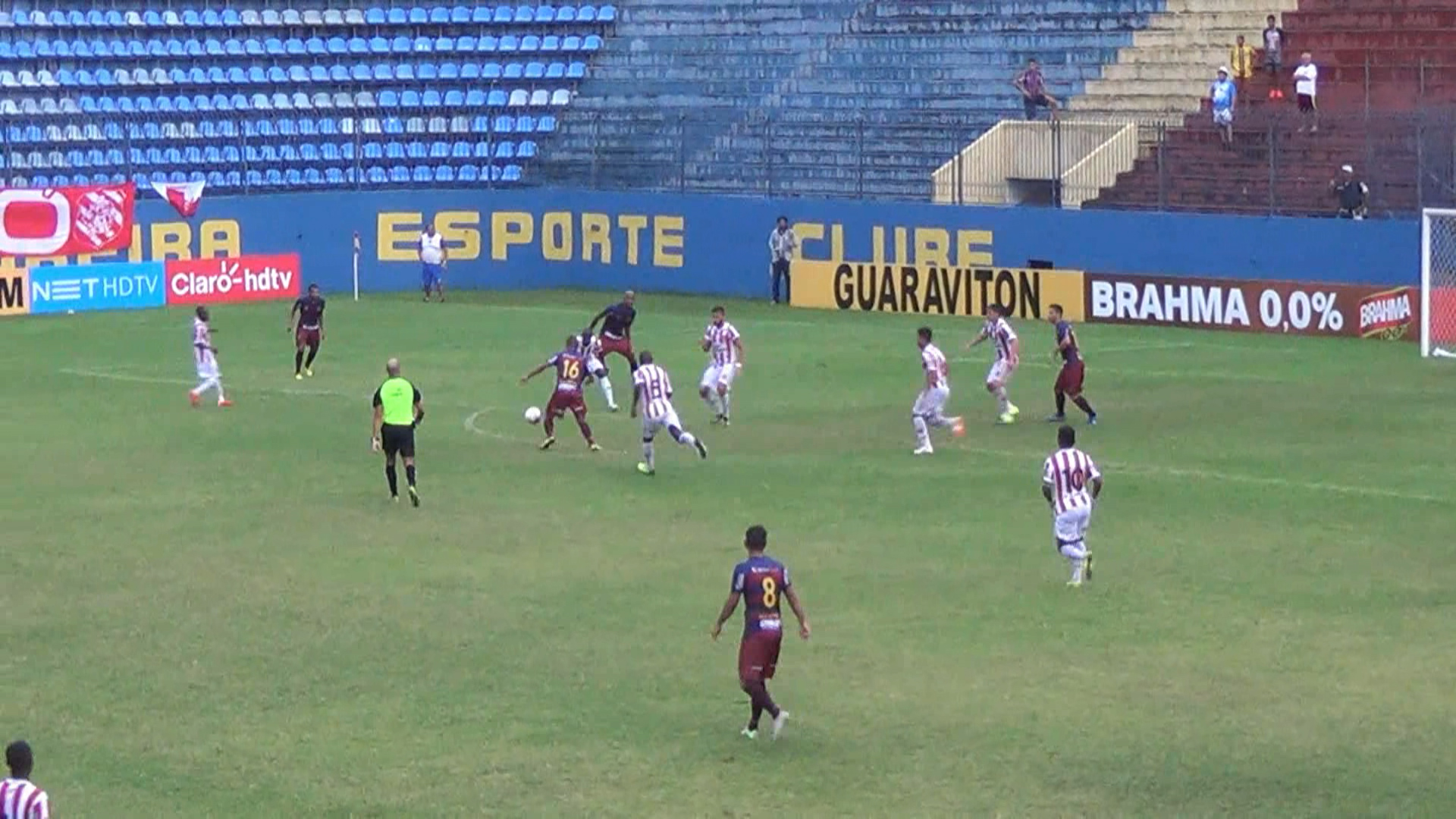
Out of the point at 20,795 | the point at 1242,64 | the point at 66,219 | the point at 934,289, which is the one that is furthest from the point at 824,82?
the point at 20,795

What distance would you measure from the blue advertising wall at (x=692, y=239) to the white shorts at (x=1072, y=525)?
25.5 meters

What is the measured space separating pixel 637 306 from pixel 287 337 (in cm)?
982

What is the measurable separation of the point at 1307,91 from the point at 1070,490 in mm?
30465

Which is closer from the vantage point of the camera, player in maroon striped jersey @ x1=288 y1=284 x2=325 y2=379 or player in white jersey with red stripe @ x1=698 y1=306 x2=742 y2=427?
player in white jersey with red stripe @ x1=698 y1=306 x2=742 y2=427

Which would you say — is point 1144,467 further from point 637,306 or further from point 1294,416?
point 637,306

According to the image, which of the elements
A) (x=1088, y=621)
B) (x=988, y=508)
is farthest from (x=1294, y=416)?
(x=1088, y=621)

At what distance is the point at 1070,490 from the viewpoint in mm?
23406

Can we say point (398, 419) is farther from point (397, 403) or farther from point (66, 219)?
point (66, 219)

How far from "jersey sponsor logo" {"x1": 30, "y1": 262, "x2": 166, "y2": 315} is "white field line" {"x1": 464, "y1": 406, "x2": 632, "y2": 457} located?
2101 cm

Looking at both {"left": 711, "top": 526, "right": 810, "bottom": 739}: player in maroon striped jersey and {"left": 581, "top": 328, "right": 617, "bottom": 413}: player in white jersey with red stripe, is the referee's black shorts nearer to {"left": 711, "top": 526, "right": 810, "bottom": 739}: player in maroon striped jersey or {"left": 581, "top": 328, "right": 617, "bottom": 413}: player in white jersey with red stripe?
{"left": 581, "top": 328, "right": 617, "bottom": 413}: player in white jersey with red stripe

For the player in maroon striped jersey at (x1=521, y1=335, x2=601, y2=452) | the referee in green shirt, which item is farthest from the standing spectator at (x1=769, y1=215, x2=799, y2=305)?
the referee in green shirt

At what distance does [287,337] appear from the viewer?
4931 cm

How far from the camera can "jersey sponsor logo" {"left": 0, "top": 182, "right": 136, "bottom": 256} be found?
54375mm

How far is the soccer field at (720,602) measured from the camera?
1744 cm
